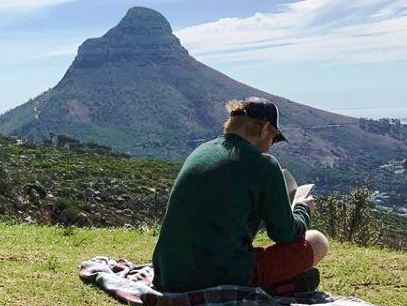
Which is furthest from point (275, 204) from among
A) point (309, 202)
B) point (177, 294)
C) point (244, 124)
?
point (177, 294)

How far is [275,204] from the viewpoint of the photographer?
654cm

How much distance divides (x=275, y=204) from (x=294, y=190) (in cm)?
118

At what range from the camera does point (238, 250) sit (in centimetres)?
658

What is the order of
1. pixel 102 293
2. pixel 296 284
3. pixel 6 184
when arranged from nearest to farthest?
pixel 296 284 → pixel 102 293 → pixel 6 184

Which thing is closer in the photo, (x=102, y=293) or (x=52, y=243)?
(x=102, y=293)

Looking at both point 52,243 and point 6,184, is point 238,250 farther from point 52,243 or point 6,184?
point 6,184

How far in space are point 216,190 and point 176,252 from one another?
2.36 ft

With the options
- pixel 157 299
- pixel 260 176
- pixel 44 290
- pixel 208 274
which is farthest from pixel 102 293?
pixel 260 176

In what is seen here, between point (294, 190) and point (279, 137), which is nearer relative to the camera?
point (279, 137)

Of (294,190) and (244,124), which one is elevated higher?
(244,124)

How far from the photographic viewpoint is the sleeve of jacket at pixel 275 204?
255 inches

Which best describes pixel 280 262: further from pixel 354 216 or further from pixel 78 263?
pixel 354 216

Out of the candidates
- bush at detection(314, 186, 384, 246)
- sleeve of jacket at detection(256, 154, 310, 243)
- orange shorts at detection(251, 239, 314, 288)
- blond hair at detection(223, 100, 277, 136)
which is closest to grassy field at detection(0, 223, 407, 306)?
orange shorts at detection(251, 239, 314, 288)

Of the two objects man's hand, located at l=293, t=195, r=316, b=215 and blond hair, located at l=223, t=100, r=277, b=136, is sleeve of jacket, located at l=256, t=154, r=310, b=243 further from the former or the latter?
man's hand, located at l=293, t=195, r=316, b=215
